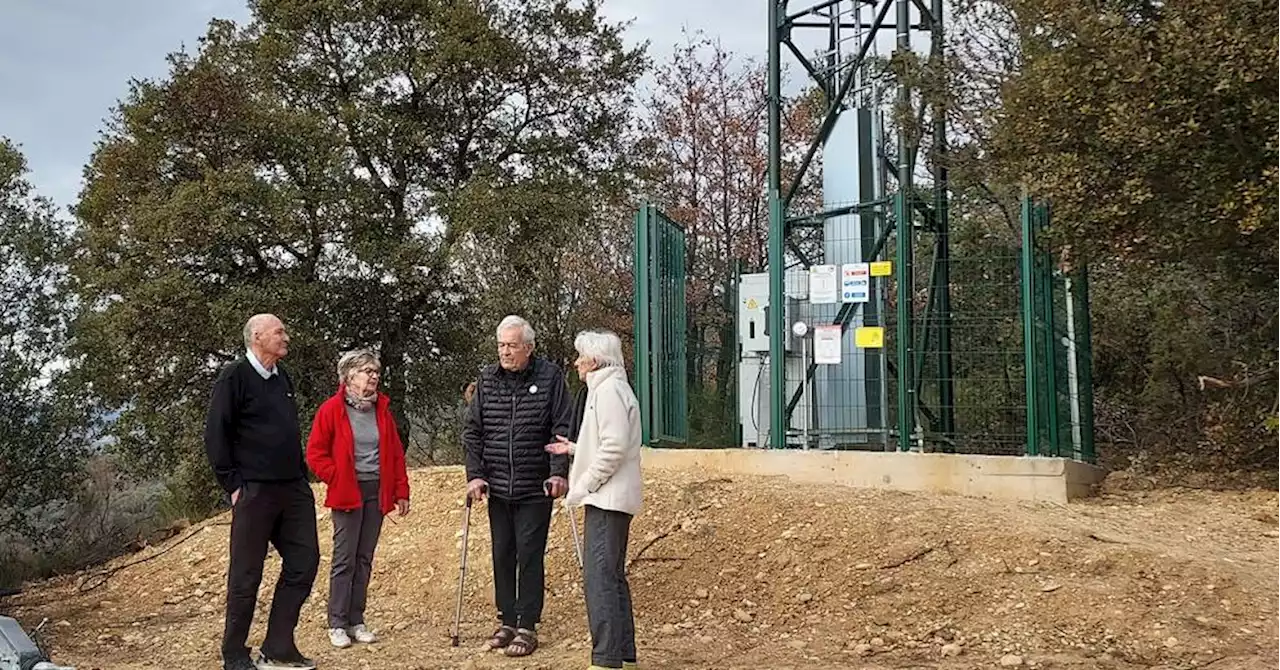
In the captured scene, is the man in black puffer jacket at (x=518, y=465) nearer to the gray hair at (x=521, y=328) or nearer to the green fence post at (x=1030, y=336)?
the gray hair at (x=521, y=328)

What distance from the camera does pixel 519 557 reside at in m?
5.56

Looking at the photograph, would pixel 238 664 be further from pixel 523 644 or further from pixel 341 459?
pixel 523 644

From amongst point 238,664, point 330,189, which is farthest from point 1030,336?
point 330,189

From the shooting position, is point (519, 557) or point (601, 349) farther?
point (519, 557)

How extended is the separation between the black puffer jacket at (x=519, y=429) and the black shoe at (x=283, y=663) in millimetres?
1132

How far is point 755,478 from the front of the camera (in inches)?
335

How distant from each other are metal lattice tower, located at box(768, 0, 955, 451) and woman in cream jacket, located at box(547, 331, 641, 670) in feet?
13.4

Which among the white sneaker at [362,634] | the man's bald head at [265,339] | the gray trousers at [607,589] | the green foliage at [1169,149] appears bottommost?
the white sneaker at [362,634]

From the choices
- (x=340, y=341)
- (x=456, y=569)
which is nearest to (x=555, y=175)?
(x=340, y=341)

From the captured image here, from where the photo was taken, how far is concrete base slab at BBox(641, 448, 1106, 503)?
8.12m

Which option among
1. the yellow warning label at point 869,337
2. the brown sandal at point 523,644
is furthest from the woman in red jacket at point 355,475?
the yellow warning label at point 869,337

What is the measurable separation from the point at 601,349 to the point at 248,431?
156 cm

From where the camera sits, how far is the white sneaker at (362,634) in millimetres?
5977

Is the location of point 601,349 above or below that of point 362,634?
above
